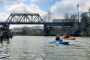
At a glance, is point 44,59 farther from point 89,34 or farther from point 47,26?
point 47,26

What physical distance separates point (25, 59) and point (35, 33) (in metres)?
95.7

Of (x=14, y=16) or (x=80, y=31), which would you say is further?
(x=14, y=16)

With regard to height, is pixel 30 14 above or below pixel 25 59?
above

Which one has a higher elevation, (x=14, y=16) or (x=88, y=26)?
(x=14, y=16)

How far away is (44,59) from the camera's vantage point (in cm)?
1322

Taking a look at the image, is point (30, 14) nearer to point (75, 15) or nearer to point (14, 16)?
point (14, 16)

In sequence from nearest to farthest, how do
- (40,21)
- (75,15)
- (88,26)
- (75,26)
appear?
(88,26) → (75,26) → (75,15) → (40,21)

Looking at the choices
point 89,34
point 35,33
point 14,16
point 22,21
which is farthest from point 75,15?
point 14,16

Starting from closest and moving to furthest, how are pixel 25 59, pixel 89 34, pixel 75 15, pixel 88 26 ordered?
pixel 25 59 → pixel 89 34 → pixel 88 26 → pixel 75 15

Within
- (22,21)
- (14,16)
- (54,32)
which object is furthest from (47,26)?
(14,16)

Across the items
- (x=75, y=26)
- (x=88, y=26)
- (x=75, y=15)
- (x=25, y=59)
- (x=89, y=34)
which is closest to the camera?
(x=25, y=59)

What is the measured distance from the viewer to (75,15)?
323ft

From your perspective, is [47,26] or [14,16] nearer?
[47,26]

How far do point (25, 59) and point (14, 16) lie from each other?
10432 centimetres
